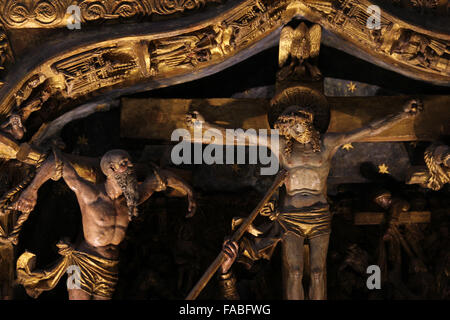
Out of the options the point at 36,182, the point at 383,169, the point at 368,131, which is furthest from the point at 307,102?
the point at 36,182

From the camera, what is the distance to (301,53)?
20.3 feet

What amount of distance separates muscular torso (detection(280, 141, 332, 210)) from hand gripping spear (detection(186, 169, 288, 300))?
0.30 feet

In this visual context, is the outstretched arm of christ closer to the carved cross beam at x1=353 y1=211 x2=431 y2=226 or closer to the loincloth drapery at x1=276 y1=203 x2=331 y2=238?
the loincloth drapery at x1=276 y1=203 x2=331 y2=238

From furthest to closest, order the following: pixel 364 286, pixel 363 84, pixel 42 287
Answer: pixel 363 84
pixel 364 286
pixel 42 287

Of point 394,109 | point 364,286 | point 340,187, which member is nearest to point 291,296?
point 364,286

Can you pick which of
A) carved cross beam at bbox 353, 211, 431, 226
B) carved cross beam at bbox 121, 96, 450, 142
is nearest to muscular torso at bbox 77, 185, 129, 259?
carved cross beam at bbox 121, 96, 450, 142

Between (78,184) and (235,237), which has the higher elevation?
(78,184)

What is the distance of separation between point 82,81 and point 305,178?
2.08m

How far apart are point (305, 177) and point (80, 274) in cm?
202

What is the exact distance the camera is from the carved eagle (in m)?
6.10

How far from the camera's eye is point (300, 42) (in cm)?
615

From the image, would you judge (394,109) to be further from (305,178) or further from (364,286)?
(364,286)

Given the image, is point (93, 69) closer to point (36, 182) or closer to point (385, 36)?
point (36, 182)

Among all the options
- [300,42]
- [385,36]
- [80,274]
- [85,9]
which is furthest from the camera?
[300,42]
